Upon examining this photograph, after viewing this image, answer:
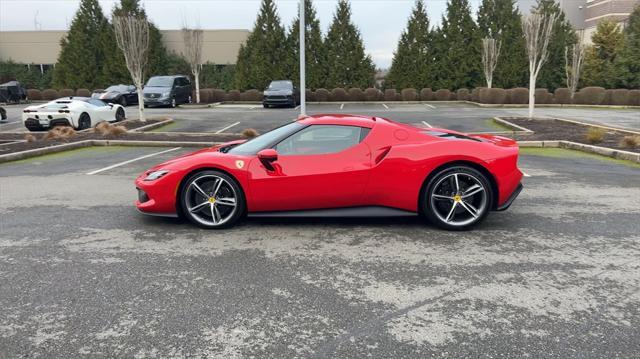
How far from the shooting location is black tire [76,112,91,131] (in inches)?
685

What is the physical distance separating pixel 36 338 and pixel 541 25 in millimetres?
20153

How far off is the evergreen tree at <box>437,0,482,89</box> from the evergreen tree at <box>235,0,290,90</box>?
12673mm

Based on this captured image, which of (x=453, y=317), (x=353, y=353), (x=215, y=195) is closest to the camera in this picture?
(x=353, y=353)

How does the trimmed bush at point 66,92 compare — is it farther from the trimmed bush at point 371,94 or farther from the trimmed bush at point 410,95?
the trimmed bush at point 410,95

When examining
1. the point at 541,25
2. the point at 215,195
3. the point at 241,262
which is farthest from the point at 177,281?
the point at 541,25

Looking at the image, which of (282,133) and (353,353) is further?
(282,133)

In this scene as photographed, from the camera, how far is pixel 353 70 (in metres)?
37.9

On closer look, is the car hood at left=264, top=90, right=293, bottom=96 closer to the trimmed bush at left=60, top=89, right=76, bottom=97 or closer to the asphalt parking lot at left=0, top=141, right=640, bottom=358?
the trimmed bush at left=60, top=89, right=76, bottom=97

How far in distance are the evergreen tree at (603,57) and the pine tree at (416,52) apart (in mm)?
11939

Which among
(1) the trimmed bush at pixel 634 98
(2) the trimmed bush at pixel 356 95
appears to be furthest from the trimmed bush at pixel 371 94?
(1) the trimmed bush at pixel 634 98

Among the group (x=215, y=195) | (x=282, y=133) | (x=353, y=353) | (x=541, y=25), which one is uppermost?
(x=541, y=25)

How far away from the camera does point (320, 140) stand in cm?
538

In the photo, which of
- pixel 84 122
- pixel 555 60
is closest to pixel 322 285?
pixel 84 122

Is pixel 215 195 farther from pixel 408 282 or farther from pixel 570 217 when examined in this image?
pixel 570 217
